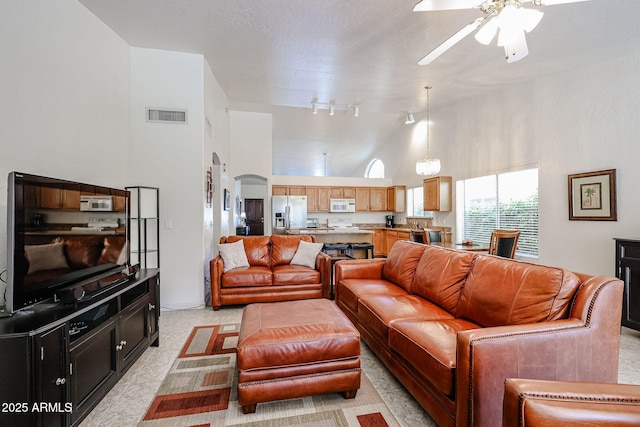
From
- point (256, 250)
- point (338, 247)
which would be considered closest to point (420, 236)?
point (338, 247)

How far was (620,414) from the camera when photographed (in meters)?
0.81

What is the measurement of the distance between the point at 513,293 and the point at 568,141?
3254 millimetres

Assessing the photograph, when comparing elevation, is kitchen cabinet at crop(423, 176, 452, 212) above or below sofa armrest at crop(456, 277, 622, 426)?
above

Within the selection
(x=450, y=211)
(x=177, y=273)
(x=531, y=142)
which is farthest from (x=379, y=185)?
(x=177, y=273)

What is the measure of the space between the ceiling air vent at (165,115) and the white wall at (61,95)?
26 cm

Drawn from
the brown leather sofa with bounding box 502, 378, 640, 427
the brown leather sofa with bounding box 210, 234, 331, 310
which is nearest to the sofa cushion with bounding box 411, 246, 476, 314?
the brown leather sofa with bounding box 502, 378, 640, 427

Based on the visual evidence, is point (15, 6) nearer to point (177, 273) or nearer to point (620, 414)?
point (177, 273)

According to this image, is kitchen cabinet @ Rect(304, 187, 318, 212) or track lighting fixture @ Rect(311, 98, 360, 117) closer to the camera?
track lighting fixture @ Rect(311, 98, 360, 117)

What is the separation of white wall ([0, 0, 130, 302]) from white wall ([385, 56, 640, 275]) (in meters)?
4.98

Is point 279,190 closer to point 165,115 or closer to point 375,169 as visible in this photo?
point 375,169

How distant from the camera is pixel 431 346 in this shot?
1602 mm

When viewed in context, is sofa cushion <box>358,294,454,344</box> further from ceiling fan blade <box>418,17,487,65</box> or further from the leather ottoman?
ceiling fan blade <box>418,17,487,65</box>

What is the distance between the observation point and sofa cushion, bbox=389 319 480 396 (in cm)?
145

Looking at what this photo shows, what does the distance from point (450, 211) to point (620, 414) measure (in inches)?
218
